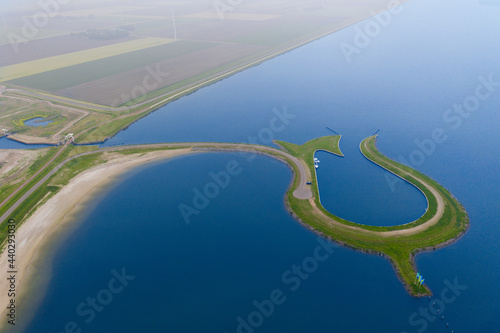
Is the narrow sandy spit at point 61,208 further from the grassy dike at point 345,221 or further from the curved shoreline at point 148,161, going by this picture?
the grassy dike at point 345,221

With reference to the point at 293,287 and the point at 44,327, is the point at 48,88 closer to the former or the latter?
the point at 44,327

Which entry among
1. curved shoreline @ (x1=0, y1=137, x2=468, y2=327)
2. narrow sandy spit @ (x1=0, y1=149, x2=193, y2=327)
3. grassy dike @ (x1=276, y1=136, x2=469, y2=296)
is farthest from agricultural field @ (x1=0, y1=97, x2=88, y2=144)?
grassy dike @ (x1=276, y1=136, x2=469, y2=296)

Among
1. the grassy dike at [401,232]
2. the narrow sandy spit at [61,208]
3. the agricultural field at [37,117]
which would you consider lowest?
the grassy dike at [401,232]

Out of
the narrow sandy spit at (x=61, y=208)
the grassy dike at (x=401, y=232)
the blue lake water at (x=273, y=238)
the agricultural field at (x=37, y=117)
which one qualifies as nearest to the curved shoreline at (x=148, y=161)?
the narrow sandy spit at (x=61, y=208)

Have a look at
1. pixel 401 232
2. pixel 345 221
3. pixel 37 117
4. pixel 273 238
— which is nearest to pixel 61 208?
pixel 273 238

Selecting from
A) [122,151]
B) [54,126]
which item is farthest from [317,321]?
[54,126]
